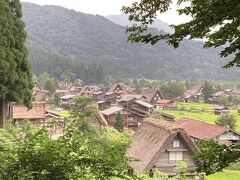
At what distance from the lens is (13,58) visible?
72.4 ft

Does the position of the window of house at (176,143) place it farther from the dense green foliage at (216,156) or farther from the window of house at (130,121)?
the window of house at (130,121)

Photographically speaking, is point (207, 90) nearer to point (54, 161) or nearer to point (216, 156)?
point (54, 161)

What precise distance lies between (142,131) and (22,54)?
9.23 metres

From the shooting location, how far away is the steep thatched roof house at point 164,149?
19150 millimetres

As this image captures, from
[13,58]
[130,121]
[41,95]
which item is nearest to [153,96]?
[41,95]

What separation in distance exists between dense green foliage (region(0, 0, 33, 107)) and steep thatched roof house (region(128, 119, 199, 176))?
866cm

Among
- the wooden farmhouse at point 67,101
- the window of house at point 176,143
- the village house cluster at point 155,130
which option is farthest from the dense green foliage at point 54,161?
the wooden farmhouse at point 67,101

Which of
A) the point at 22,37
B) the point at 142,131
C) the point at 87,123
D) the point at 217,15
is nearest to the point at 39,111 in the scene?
the point at 87,123

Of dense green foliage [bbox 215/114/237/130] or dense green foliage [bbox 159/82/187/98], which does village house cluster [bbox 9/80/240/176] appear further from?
dense green foliage [bbox 159/82/187/98]

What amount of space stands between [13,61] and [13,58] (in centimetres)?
29

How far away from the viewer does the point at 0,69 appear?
20953 millimetres

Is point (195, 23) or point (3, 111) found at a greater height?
point (195, 23)

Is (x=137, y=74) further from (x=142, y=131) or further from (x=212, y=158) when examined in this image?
(x=212, y=158)

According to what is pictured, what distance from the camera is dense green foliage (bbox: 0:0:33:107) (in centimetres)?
2141
